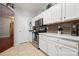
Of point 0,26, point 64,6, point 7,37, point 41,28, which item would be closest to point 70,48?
point 64,6

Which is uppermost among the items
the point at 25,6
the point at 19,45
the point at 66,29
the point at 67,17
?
the point at 25,6

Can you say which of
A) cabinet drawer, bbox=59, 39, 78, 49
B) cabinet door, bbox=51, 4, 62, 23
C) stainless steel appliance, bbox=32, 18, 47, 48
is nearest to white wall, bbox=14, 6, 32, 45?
stainless steel appliance, bbox=32, 18, 47, 48

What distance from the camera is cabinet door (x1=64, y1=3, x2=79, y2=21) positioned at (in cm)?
226

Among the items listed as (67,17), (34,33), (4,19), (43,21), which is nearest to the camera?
(67,17)

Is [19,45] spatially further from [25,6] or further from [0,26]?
[25,6]

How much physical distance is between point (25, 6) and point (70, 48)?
2731 mm

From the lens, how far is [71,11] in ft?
8.05

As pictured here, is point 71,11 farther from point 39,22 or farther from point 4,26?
point 39,22

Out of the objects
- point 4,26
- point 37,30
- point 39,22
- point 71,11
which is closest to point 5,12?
point 4,26

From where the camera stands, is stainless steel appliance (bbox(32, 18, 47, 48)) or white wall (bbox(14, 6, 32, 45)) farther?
stainless steel appliance (bbox(32, 18, 47, 48))

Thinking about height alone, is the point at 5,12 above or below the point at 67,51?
above

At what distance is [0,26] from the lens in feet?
11.9

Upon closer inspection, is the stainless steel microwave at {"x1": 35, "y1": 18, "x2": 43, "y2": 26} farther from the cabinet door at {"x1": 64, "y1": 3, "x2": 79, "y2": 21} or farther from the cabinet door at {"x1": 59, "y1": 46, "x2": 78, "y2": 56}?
the cabinet door at {"x1": 59, "y1": 46, "x2": 78, "y2": 56}

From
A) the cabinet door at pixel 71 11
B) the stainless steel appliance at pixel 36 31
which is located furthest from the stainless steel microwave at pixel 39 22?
the cabinet door at pixel 71 11
